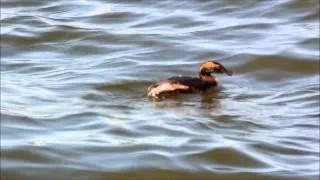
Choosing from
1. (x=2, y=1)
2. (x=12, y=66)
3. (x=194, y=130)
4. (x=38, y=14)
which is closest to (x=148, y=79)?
(x=12, y=66)

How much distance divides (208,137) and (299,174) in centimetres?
115

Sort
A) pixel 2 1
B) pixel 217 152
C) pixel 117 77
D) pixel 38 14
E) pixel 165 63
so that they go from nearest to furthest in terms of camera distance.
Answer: pixel 217 152 → pixel 117 77 → pixel 165 63 → pixel 38 14 → pixel 2 1

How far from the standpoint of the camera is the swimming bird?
9.80 metres

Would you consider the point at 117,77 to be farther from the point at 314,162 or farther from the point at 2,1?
the point at 2,1

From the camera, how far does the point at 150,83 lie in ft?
34.7

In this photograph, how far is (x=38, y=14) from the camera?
15.4 meters

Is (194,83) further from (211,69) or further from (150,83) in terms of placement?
(150,83)

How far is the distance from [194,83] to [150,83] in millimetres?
579

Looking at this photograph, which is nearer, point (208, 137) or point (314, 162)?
point (314, 162)

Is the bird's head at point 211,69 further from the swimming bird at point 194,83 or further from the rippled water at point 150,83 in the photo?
the rippled water at point 150,83

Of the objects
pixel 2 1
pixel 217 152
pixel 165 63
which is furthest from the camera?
pixel 2 1

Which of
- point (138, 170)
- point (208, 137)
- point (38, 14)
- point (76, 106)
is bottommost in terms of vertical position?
point (138, 170)

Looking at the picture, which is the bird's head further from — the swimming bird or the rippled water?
the rippled water

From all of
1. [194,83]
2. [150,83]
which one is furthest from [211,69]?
[150,83]
